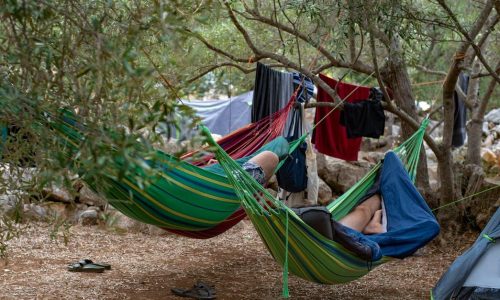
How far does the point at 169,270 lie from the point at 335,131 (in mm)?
1506

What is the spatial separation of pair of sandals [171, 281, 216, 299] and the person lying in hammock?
60cm

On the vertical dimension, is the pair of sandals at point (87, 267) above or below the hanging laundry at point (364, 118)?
below

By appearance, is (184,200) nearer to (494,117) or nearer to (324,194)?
(324,194)

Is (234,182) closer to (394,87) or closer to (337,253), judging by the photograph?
(337,253)

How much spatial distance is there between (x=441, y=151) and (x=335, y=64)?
3.29ft

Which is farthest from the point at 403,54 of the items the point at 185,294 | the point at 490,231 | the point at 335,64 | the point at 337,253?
the point at 185,294

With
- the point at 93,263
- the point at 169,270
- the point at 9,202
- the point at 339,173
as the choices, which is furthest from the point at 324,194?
the point at 9,202

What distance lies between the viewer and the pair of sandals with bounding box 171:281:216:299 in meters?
3.21

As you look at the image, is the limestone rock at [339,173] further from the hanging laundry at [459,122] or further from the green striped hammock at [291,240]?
the green striped hammock at [291,240]

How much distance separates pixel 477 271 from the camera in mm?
2797

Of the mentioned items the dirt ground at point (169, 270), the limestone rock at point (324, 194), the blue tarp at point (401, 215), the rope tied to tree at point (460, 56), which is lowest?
the dirt ground at point (169, 270)

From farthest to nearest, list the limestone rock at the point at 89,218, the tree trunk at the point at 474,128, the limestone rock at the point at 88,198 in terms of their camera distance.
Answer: the limestone rock at the point at 88,198, the limestone rock at the point at 89,218, the tree trunk at the point at 474,128

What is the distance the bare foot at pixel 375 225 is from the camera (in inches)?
131

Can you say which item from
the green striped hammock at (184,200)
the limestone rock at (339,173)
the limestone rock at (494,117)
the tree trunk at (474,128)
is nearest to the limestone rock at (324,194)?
the limestone rock at (339,173)
